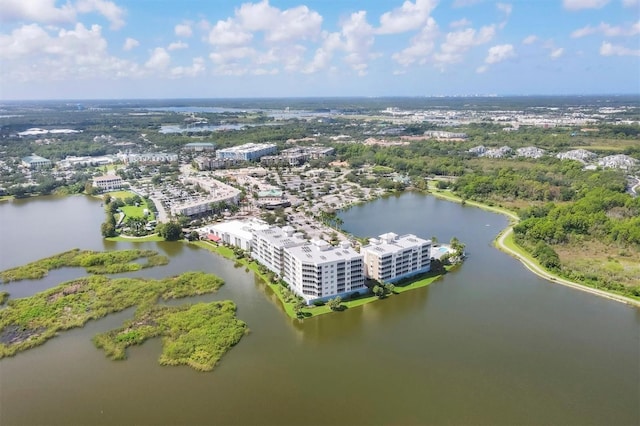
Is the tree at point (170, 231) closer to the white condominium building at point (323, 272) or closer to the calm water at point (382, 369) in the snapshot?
the calm water at point (382, 369)

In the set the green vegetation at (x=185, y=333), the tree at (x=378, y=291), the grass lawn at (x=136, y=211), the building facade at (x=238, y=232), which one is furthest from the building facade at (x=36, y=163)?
the tree at (x=378, y=291)

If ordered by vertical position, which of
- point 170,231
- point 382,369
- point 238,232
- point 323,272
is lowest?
point 382,369

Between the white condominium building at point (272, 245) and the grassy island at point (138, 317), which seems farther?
the white condominium building at point (272, 245)

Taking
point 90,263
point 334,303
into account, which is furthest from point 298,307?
point 90,263

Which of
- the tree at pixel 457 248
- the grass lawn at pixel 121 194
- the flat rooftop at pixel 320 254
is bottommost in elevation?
the grass lawn at pixel 121 194

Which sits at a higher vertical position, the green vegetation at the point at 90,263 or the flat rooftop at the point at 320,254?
the flat rooftop at the point at 320,254

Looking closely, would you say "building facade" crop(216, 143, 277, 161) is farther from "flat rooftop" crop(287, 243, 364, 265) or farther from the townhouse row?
"flat rooftop" crop(287, 243, 364, 265)

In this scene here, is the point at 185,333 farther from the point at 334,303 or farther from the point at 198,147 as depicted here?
the point at 198,147
